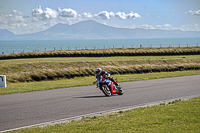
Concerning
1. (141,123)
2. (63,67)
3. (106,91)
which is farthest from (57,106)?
(63,67)

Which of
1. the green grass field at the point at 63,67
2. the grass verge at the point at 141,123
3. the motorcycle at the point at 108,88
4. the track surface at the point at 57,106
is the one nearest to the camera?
the grass verge at the point at 141,123

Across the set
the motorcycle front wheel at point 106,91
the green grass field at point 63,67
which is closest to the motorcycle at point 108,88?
the motorcycle front wheel at point 106,91

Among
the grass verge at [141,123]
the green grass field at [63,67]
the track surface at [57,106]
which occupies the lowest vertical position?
the track surface at [57,106]

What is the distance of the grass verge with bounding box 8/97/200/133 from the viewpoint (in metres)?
8.32

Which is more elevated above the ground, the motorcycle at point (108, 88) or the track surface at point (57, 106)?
the motorcycle at point (108, 88)

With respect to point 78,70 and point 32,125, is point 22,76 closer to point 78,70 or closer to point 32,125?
point 78,70

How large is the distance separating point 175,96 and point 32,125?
8.82 meters

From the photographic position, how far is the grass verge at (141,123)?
8.32 m

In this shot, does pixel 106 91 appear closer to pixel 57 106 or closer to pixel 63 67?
pixel 57 106

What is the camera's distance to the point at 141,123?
9.05 metres

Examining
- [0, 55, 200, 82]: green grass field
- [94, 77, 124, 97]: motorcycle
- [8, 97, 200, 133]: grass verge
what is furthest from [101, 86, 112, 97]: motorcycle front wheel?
[0, 55, 200, 82]: green grass field

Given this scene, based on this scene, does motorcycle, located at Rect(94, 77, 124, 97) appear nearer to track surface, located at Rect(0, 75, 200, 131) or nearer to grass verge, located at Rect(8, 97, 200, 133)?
track surface, located at Rect(0, 75, 200, 131)

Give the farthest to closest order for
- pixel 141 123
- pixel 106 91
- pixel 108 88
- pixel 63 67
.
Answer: pixel 63 67 < pixel 108 88 < pixel 106 91 < pixel 141 123

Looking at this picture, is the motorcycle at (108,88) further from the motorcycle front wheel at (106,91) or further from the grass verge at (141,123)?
the grass verge at (141,123)
